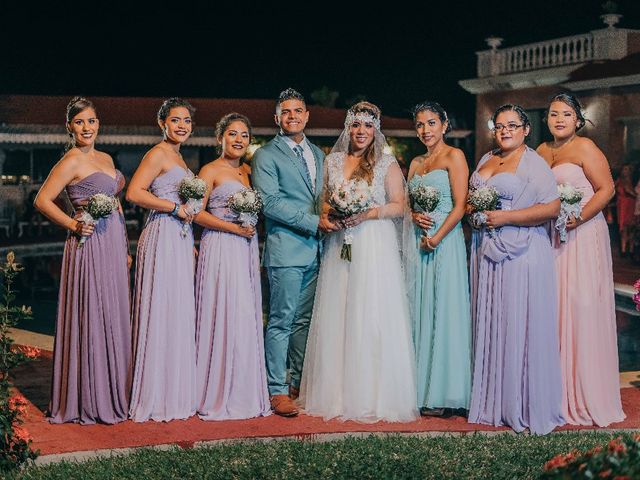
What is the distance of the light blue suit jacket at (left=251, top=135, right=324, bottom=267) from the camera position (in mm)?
7145

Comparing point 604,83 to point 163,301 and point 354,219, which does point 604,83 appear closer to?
point 354,219

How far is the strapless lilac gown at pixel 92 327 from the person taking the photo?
6.80 metres

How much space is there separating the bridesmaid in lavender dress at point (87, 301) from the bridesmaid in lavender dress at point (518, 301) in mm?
2488

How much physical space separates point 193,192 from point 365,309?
1.45 meters

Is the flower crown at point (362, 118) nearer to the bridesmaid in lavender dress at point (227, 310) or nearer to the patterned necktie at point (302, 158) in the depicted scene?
the patterned necktie at point (302, 158)

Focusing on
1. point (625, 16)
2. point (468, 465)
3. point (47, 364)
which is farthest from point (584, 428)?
point (625, 16)

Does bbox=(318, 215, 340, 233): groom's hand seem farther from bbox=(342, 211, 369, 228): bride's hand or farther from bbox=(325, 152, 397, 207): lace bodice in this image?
bbox=(325, 152, 397, 207): lace bodice

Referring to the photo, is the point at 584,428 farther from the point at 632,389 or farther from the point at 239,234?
the point at 239,234

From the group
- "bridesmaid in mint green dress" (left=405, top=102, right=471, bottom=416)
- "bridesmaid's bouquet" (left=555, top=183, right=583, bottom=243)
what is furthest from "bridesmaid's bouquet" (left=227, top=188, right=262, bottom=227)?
"bridesmaid's bouquet" (left=555, top=183, right=583, bottom=243)

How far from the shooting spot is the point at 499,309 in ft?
22.4

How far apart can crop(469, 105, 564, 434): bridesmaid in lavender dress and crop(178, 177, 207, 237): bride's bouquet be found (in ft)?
6.20

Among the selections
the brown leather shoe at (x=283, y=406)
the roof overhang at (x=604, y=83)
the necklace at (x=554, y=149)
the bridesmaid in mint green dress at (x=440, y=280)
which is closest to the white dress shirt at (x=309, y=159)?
the bridesmaid in mint green dress at (x=440, y=280)

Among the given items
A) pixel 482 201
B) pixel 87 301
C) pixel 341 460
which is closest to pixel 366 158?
pixel 482 201

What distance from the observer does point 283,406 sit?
277 inches
